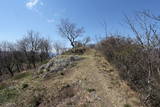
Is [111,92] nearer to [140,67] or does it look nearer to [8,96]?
[140,67]

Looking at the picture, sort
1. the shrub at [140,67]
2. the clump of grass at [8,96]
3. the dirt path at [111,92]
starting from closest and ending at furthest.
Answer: the shrub at [140,67] < the dirt path at [111,92] < the clump of grass at [8,96]

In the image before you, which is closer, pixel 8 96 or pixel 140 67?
pixel 140 67

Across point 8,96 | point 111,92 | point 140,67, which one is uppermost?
point 140,67

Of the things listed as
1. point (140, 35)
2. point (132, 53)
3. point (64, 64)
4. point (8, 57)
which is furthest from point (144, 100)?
point (8, 57)

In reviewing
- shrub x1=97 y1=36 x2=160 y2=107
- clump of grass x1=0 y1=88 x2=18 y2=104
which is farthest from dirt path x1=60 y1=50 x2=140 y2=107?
clump of grass x1=0 y1=88 x2=18 y2=104

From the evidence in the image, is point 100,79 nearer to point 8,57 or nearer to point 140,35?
point 140,35

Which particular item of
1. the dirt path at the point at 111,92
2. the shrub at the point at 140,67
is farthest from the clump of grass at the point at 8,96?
the shrub at the point at 140,67

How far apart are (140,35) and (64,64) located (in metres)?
9.27

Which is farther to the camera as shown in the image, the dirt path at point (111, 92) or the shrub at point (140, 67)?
the dirt path at point (111, 92)

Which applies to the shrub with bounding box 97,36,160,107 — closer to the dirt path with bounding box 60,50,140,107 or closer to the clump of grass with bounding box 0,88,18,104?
the dirt path with bounding box 60,50,140,107

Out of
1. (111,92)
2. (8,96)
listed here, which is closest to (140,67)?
(111,92)

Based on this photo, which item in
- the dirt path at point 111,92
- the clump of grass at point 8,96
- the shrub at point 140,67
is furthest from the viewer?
the clump of grass at point 8,96

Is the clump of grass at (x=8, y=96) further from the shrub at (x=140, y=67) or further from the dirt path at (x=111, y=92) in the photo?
the shrub at (x=140, y=67)

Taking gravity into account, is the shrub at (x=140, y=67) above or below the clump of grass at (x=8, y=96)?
above
